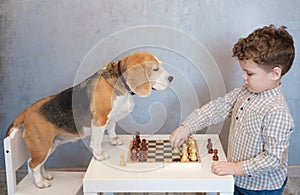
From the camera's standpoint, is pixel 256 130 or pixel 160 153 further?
pixel 160 153

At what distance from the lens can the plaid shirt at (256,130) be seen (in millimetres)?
1085

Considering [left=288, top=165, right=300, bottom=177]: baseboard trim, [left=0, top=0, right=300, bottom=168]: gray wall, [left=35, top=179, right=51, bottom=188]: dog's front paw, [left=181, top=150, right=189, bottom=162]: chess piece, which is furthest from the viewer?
[left=288, top=165, right=300, bottom=177]: baseboard trim

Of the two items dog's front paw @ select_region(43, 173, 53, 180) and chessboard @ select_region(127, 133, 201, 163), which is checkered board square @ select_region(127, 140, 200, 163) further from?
dog's front paw @ select_region(43, 173, 53, 180)

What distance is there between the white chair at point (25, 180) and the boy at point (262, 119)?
48cm

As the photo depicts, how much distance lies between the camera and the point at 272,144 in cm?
108

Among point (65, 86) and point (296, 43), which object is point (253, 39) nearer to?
point (296, 43)

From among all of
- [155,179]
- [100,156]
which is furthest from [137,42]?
[155,179]

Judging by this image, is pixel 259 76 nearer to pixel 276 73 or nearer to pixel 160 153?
pixel 276 73

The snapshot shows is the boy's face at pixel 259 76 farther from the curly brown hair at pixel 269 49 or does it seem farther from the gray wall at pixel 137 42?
the gray wall at pixel 137 42

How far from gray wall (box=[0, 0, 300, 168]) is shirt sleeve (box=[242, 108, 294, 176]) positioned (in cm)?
57

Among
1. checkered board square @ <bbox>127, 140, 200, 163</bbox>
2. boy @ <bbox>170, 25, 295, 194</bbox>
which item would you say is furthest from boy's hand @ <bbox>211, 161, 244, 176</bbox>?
checkered board square @ <bbox>127, 140, 200, 163</bbox>

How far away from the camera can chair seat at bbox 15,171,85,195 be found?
125 centimetres

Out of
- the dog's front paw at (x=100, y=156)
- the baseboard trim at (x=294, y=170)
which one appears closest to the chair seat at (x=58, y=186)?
the dog's front paw at (x=100, y=156)

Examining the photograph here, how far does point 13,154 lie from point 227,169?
2.13ft
